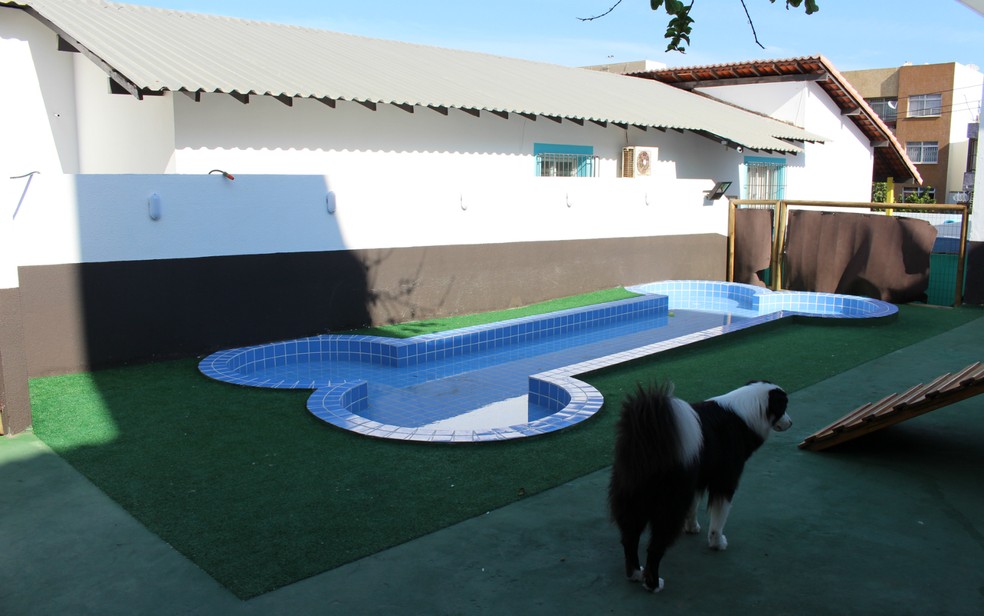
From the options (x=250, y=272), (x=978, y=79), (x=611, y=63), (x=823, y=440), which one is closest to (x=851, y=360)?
(x=823, y=440)

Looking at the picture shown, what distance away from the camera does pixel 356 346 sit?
32.5ft

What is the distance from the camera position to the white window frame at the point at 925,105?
44375 mm

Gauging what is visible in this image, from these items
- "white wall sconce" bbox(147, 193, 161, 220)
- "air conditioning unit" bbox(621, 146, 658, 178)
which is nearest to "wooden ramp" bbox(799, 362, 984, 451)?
"white wall sconce" bbox(147, 193, 161, 220)

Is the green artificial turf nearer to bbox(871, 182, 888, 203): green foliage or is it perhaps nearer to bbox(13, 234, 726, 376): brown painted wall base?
bbox(13, 234, 726, 376): brown painted wall base

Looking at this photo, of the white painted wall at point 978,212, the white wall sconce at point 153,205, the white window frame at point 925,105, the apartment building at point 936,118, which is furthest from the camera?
the white window frame at point 925,105

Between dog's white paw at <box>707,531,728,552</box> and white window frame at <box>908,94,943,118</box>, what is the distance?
48.0 metres

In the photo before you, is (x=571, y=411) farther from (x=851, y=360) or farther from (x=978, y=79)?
(x=978, y=79)

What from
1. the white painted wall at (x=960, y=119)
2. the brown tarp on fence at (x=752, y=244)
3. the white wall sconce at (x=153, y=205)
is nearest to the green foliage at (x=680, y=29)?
the white wall sconce at (x=153, y=205)

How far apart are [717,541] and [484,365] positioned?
5.70 m

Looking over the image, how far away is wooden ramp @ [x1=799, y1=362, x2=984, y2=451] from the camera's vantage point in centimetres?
514

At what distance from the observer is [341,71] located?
42.9ft

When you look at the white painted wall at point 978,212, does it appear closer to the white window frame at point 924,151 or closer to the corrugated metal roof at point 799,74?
the corrugated metal roof at point 799,74

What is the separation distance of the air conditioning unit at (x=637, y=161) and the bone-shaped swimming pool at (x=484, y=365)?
Answer: 4212 mm

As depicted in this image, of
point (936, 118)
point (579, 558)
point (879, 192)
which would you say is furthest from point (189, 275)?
point (936, 118)
